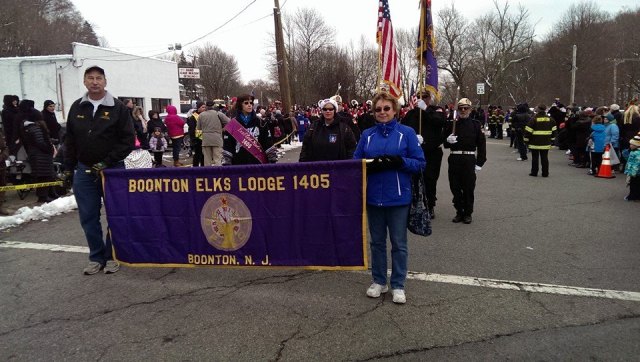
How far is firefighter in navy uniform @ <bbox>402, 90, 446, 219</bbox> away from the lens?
7168 millimetres

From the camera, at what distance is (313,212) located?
424 cm

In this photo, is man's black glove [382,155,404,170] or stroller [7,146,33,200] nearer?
man's black glove [382,155,404,170]

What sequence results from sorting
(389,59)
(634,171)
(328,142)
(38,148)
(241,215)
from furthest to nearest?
(38,148) → (634,171) → (389,59) → (328,142) → (241,215)

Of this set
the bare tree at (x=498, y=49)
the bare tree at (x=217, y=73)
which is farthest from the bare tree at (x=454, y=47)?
the bare tree at (x=217, y=73)

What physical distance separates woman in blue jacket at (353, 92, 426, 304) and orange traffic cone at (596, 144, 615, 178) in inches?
397

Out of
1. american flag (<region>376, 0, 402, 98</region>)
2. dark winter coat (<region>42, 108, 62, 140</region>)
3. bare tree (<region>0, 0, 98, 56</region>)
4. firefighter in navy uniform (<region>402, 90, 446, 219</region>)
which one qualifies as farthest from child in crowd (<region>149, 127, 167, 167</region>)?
bare tree (<region>0, 0, 98, 56</region>)

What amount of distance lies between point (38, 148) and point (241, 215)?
6713 millimetres

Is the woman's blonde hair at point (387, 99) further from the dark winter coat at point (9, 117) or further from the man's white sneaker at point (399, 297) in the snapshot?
the dark winter coat at point (9, 117)

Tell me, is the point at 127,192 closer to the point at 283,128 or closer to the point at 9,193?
the point at 9,193

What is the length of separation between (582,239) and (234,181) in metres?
4.76

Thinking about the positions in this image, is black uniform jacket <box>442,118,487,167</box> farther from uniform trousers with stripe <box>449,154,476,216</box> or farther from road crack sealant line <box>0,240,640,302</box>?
road crack sealant line <box>0,240,640,302</box>

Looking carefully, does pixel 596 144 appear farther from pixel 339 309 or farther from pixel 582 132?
pixel 339 309

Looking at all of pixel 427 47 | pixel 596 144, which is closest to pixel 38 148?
pixel 427 47

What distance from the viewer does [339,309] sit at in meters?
3.84
